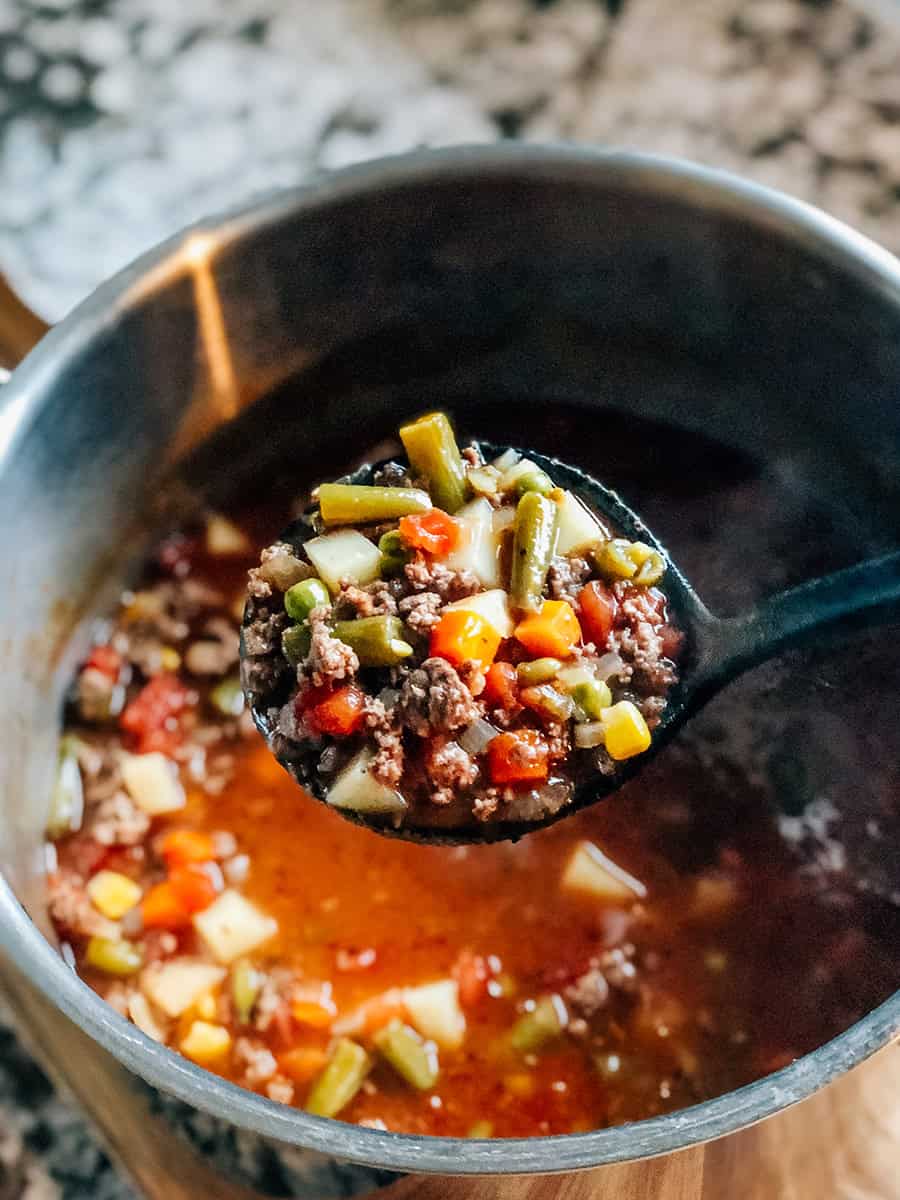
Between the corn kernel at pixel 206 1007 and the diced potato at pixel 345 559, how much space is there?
446mm

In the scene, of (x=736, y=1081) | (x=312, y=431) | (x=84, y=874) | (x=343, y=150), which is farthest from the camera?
(x=343, y=150)

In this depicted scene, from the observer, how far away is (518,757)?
3.31ft

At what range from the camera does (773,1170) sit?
95 cm

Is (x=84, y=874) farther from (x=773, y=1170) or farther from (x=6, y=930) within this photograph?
(x=773, y=1170)

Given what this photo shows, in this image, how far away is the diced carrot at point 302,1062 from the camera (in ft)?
3.83

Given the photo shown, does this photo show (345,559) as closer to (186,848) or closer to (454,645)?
(454,645)

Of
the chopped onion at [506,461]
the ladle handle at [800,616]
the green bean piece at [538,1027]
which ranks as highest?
the chopped onion at [506,461]

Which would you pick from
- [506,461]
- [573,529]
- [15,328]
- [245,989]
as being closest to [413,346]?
[506,461]

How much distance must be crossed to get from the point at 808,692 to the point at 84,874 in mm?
802

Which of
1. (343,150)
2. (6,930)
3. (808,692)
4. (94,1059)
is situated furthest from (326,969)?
(343,150)

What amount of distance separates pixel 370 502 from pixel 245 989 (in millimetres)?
506

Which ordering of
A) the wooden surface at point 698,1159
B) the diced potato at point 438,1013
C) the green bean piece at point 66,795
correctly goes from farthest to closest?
the green bean piece at point 66,795 < the diced potato at point 438,1013 < the wooden surface at point 698,1159

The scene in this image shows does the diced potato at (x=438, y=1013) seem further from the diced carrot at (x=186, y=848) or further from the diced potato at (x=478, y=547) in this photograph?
the diced potato at (x=478, y=547)

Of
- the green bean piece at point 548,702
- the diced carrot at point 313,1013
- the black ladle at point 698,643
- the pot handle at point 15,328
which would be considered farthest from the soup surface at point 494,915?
the pot handle at point 15,328
